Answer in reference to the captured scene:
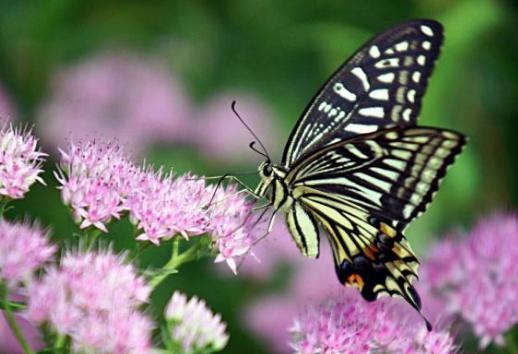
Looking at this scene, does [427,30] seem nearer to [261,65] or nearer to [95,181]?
[95,181]

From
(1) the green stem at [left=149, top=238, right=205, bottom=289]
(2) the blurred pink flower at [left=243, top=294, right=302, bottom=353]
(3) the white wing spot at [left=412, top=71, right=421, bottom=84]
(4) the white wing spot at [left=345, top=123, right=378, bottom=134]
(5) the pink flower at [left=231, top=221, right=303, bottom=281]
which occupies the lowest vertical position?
(2) the blurred pink flower at [left=243, top=294, right=302, bottom=353]

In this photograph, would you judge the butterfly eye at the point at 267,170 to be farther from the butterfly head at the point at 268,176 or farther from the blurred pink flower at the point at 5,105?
the blurred pink flower at the point at 5,105

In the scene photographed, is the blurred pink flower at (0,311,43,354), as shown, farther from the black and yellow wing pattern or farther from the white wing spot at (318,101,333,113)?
the white wing spot at (318,101,333,113)

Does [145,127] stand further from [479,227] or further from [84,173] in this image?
[84,173]

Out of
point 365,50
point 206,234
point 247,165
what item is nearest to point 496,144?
point 247,165

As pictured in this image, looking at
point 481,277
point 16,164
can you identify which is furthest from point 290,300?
point 16,164

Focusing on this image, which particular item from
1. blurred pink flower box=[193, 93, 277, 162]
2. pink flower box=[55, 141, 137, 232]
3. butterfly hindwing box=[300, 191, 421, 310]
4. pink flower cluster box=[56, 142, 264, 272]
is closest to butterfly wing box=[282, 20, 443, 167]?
butterfly hindwing box=[300, 191, 421, 310]

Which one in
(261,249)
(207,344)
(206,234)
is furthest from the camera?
(261,249)
